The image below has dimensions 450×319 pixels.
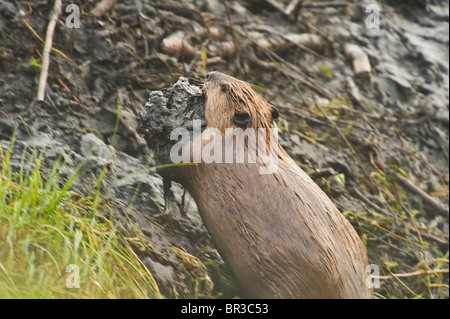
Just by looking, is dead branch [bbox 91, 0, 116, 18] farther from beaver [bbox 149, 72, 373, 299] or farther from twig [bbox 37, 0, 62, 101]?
beaver [bbox 149, 72, 373, 299]

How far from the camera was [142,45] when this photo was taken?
14.0ft

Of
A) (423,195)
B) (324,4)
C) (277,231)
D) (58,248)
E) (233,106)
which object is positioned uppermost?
(324,4)

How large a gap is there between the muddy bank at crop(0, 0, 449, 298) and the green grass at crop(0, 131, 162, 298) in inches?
7.5

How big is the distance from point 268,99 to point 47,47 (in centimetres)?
187

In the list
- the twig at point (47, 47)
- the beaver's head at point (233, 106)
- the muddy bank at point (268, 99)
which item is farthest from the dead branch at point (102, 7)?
the beaver's head at point (233, 106)

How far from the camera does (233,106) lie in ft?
9.05

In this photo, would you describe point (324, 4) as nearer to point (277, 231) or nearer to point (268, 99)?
point (268, 99)

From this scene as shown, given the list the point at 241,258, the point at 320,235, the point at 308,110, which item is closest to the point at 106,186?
the point at 241,258

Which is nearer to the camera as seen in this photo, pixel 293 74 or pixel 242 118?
pixel 242 118

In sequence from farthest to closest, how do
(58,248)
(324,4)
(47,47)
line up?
(324,4), (47,47), (58,248)

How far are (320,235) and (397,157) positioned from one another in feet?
8.12

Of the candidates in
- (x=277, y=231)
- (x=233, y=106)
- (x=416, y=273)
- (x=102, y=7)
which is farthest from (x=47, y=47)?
(x=416, y=273)

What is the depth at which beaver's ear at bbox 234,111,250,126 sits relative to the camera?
2.70m

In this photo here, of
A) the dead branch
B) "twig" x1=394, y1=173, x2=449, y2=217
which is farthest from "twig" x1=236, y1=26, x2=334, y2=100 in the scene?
the dead branch
